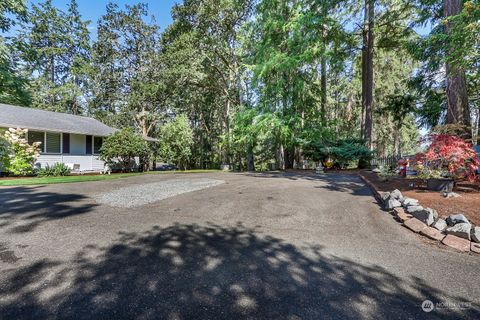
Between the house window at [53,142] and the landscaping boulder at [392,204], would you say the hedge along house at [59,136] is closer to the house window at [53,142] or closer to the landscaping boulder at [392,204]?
the house window at [53,142]

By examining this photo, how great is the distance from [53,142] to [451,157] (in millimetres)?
17083

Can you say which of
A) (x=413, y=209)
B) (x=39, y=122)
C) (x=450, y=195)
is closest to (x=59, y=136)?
(x=39, y=122)

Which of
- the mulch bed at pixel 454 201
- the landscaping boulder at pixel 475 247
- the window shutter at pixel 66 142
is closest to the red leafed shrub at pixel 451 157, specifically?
the mulch bed at pixel 454 201

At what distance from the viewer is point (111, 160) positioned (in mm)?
14453

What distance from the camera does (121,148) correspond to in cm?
1380

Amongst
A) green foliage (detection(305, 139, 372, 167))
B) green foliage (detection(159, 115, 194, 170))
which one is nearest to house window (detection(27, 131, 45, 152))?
green foliage (detection(159, 115, 194, 170))

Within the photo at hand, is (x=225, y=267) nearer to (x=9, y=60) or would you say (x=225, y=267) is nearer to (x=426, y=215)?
(x=426, y=215)

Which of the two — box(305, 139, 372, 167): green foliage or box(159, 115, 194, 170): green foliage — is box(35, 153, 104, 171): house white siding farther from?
box(305, 139, 372, 167): green foliage

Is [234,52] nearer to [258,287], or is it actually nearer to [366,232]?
[366,232]

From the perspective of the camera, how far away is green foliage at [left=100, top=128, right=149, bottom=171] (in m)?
13.8

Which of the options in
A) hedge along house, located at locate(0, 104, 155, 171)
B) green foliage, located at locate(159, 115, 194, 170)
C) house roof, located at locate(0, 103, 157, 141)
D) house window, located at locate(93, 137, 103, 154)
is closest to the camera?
house roof, located at locate(0, 103, 157, 141)

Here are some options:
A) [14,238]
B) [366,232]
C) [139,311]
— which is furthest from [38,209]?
[366,232]

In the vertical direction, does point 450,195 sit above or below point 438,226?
above

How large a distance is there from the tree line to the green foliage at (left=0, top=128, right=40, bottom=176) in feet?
22.9
